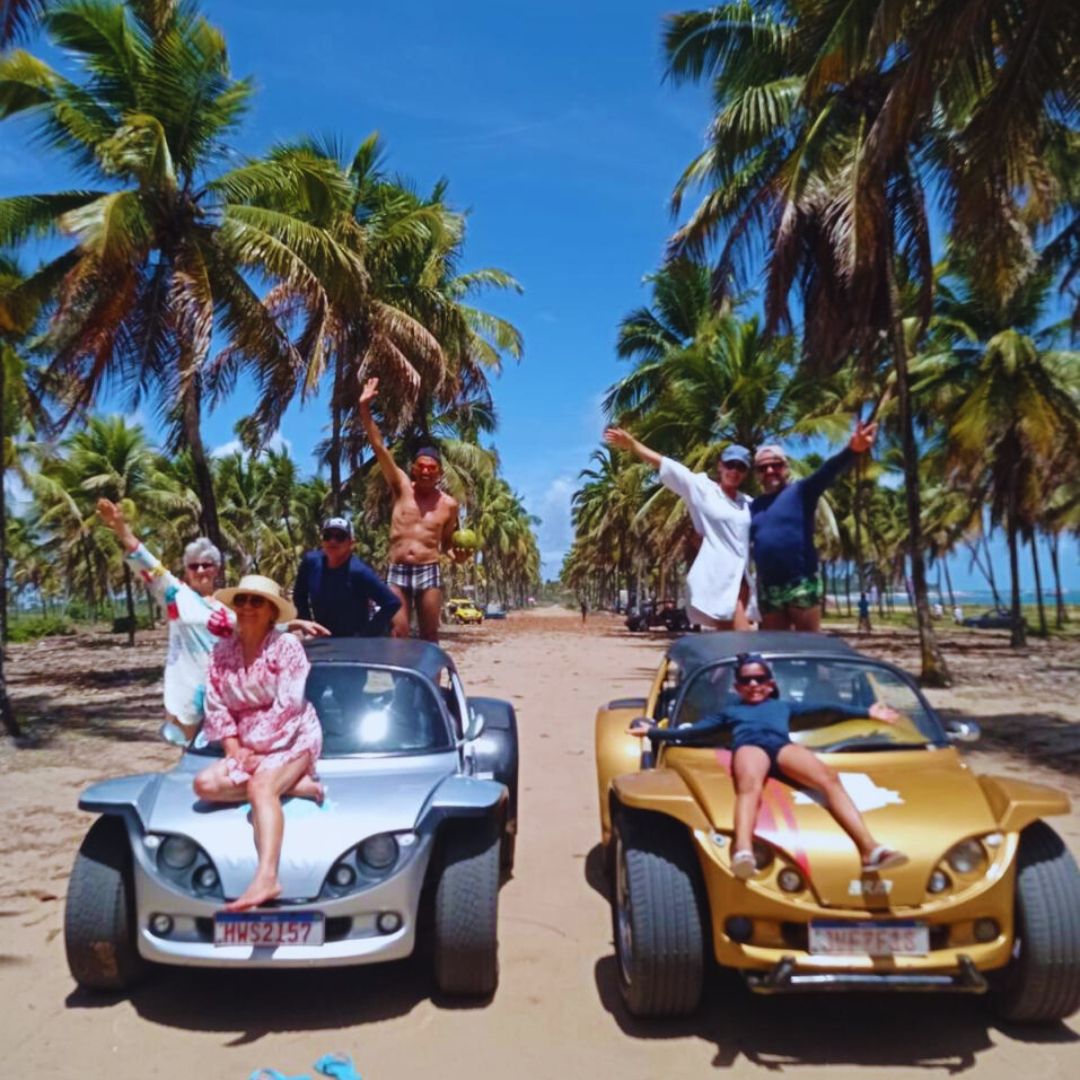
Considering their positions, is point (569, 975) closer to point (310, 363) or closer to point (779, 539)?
point (779, 539)

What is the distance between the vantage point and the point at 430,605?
25.5ft

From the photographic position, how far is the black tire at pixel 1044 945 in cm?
350

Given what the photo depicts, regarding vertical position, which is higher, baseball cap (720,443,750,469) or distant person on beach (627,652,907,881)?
baseball cap (720,443,750,469)

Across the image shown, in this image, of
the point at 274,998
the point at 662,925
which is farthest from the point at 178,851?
the point at 662,925

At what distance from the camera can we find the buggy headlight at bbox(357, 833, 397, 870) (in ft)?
12.7

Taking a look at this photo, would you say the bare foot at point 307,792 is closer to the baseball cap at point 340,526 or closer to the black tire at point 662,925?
the black tire at point 662,925

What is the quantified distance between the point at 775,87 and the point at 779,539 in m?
10.0

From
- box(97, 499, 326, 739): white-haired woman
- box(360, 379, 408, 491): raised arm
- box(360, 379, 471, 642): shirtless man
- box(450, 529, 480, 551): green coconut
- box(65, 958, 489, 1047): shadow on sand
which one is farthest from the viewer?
box(450, 529, 480, 551): green coconut

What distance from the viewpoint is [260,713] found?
175 inches

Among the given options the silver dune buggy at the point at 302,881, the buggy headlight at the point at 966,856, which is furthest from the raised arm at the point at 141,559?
the buggy headlight at the point at 966,856

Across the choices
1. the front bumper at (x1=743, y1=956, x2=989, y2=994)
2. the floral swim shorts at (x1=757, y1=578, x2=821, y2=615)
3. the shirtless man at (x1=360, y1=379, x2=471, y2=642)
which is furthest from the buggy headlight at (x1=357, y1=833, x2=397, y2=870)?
the shirtless man at (x1=360, y1=379, x2=471, y2=642)

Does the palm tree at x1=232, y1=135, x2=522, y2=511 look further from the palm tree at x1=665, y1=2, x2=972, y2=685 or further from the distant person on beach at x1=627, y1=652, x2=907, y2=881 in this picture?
the distant person on beach at x1=627, y1=652, x2=907, y2=881

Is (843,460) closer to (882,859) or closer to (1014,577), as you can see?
(882,859)

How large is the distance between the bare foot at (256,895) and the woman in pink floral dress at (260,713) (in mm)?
272
